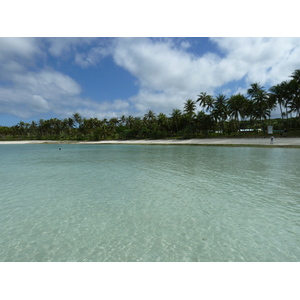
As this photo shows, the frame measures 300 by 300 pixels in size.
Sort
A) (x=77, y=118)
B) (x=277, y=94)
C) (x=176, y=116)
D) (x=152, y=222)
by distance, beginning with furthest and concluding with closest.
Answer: (x=77, y=118)
(x=176, y=116)
(x=277, y=94)
(x=152, y=222)

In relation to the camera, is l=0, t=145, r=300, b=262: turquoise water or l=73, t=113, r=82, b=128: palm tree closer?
l=0, t=145, r=300, b=262: turquoise water

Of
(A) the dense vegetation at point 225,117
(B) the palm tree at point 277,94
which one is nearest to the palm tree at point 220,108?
(A) the dense vegetation at point 225,117

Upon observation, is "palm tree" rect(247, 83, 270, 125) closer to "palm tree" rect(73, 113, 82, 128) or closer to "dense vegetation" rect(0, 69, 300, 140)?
"dense vegetation" rect(0, 69, 300, 140)

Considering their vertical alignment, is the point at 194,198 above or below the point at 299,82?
below

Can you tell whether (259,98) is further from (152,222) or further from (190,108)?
(152,222)

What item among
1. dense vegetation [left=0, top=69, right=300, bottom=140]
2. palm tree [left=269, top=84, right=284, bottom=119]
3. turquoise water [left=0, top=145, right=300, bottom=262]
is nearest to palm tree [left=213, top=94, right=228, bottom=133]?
dense vegetation [left=0, top=69, right=300, bottom=140]

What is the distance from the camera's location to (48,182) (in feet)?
38.0

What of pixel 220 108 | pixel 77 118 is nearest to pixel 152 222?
pixel 220 108

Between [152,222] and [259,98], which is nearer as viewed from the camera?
[152,222]

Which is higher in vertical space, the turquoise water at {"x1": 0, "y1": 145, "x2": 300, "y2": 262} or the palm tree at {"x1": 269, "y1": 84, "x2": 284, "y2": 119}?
the palm tree at {"x1": 269, "y1": 84, "x2": 284, "y2": 119}
